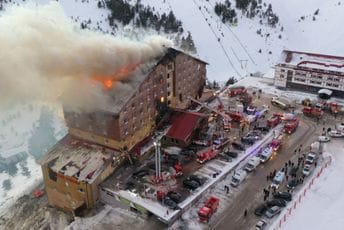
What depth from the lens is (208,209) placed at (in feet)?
131

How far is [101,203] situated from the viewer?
4447cm

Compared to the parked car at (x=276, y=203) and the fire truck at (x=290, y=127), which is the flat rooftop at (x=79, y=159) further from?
the fire truck at (x=290, y=127)

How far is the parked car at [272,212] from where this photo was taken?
3968 cm

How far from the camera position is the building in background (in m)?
63.8

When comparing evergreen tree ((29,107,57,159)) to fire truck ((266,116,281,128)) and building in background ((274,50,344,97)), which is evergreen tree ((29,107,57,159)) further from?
building in background ((274,50,344,97))

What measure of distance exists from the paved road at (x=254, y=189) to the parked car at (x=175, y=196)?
13.6ft

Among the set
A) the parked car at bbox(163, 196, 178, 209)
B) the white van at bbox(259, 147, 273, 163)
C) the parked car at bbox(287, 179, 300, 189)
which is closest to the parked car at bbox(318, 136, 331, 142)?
the white van at bbox(259, 147, 273, 163)

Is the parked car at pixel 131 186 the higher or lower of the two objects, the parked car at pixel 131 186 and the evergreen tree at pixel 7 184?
the higher

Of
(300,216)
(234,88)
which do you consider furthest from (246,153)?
(234,88)

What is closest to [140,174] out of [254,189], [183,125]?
[183,125]

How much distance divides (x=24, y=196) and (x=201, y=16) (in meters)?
72.9

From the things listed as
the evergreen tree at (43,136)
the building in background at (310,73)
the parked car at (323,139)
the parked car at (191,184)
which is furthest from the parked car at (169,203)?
the building in background at (310,73)

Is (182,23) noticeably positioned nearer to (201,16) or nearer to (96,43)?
(201,16)

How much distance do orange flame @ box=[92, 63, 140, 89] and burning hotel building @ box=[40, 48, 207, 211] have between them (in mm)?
167
